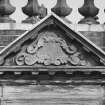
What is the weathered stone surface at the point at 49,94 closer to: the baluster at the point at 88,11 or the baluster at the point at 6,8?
the baluster at the point at 88,11

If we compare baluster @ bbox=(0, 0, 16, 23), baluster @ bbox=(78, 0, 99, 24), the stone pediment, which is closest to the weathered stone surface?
the stone pediment

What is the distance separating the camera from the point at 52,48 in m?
24.2

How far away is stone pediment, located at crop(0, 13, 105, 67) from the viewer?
2392 centimetres

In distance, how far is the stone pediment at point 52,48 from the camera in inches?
942

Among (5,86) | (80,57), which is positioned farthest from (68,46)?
(5,86)

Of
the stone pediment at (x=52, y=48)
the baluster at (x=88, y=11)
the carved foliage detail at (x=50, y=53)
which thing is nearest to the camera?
the stone pediment at (x=52, y=48)

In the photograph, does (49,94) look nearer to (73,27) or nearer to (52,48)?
(52,48)

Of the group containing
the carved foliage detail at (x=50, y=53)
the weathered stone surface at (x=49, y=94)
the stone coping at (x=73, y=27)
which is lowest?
the weathered stone surface at (x=49, y=94)

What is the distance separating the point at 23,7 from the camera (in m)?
24.5

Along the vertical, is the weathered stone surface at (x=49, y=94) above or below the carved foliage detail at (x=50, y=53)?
below

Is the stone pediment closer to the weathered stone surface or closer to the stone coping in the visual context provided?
the stone coping

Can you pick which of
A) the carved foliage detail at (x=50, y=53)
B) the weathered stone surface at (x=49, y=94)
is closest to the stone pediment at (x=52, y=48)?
the carved foliage detail at (x=50, y=53)

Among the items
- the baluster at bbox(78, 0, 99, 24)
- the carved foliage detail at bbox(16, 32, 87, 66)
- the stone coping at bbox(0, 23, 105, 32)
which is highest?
the baluster at bbox(78, 0, 99, 24)

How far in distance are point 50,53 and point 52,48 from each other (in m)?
0.14
